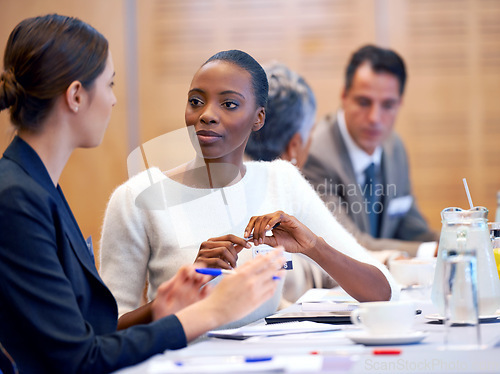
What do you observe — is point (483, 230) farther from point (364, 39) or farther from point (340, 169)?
point (364, 39)

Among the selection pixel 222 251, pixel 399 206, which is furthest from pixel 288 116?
pixel 399 206

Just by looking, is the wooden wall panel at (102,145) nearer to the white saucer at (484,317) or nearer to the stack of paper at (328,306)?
the stack of paper at (328,306)

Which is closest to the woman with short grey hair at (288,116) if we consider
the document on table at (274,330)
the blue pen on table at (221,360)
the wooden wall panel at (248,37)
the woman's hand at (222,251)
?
the woman's hand at (222,251)

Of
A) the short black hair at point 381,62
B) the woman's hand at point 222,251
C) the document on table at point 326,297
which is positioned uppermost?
the short black hair at point 381,62

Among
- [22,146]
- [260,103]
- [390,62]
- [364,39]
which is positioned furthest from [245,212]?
[364,39]

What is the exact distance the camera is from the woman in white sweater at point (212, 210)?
53.7 inches

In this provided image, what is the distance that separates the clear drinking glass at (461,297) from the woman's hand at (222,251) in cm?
39

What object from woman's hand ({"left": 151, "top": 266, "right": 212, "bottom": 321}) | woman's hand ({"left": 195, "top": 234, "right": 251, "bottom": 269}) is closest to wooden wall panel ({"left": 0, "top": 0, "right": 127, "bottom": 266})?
woman's hand ({"left": 195, "top": 234, "right": 251, "bottom": 269})

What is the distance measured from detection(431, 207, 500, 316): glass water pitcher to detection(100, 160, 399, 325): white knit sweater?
298 mm

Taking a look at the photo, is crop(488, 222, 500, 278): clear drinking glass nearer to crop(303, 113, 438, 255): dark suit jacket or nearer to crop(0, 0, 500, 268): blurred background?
crop(303, 113, 438, 255): dark suit jacket

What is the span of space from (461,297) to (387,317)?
0.15 m

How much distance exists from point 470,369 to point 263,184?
820 mm

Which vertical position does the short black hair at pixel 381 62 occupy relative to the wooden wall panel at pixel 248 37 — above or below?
below

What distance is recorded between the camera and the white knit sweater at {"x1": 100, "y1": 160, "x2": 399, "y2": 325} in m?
1.43
